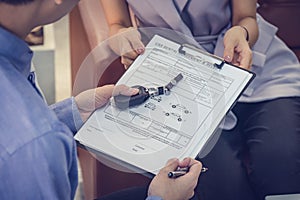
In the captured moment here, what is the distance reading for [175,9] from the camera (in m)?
1.57

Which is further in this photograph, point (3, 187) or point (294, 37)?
point (294, 37)

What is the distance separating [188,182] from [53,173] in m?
0.32

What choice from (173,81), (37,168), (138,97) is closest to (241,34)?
(173,81)

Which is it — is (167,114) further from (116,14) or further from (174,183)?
(116,14)

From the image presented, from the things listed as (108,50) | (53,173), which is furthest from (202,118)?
(53,173)

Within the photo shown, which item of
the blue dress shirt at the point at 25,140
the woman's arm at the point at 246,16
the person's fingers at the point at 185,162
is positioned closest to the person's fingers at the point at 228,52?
the woman's arm at the point at 246,16

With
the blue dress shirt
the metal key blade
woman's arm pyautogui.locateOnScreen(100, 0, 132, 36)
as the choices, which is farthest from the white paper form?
the blue dress shirt

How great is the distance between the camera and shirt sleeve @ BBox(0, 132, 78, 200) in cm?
84

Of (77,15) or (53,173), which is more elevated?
(77,15)

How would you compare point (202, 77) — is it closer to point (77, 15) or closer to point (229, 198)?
point (229, 198)

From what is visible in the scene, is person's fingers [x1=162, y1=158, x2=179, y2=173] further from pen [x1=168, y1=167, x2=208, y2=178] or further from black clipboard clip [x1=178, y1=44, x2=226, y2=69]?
black clipboard clip [x1=178, y1=44, x2=226, y2=69]

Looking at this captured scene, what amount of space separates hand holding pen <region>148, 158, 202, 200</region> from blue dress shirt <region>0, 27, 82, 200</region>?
229mm

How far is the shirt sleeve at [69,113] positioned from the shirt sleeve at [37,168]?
0.36m

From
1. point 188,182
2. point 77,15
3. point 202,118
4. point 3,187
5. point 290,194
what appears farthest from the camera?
point 77,15
